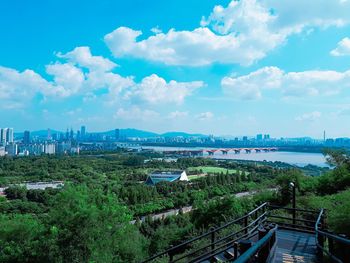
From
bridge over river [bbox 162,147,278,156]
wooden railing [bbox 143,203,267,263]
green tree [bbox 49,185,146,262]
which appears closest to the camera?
wooden railing [bbox 143,203,267,263]

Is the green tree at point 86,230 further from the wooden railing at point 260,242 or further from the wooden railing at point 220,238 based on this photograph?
the wooden railing at point 220,238

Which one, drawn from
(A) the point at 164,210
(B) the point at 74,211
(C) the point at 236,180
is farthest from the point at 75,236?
(C) the point at 236,180

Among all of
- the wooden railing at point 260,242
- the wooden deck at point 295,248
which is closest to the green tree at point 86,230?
the wooden railing at point 260,242

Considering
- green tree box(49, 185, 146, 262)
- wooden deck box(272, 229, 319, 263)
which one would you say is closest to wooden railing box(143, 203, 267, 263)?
wooden deck box(272, 229, 319, 263)

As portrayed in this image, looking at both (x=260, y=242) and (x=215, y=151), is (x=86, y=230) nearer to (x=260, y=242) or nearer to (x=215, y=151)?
(x=260, y=242)

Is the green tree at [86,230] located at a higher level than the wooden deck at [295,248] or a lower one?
lower

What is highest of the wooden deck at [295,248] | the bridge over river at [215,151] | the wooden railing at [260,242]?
the wooden railing at [260,242]

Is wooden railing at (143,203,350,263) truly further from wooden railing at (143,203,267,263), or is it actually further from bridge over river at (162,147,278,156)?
bridge over river at (162,147,278,156)

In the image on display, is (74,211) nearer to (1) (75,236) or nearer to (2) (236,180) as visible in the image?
(1) (75,236)

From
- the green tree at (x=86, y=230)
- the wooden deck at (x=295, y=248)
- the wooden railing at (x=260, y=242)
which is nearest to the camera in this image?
the wooden railing at (x=260, y=242)
